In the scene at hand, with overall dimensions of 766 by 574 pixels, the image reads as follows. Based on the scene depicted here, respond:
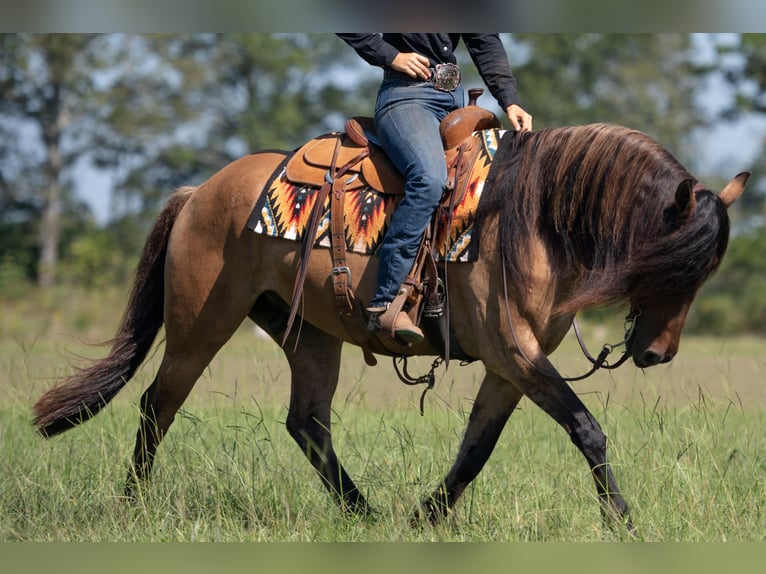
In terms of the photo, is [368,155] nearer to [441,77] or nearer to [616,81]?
[441,77]

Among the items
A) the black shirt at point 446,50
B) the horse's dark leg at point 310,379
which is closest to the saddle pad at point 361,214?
the black shirt at point 446,50

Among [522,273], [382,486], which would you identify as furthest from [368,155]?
[382,486]

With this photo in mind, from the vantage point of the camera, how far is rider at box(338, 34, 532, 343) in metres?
Result: 4.66

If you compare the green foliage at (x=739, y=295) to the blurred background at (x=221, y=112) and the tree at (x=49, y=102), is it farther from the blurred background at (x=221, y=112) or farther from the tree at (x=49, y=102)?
the tree at (x=49, y=102)

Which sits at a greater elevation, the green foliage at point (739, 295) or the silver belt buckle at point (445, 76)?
the silver belt buckle at point (445, 76)

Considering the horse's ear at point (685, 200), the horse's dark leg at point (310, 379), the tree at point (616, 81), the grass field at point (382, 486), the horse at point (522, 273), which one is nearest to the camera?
the horse's ear at point (685, 200)

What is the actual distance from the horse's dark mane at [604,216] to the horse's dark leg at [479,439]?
69 centimetres

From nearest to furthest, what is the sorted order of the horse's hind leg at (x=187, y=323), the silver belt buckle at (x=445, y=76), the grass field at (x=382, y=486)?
the grass field at (x=382, y=486) → the silver belt buckle at (x=445, y=76) → the horse's hind leg at (x=187, y=323)

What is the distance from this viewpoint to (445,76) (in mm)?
4977

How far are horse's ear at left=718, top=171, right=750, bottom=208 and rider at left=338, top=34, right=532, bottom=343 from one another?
1.03 m

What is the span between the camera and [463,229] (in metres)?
4.74

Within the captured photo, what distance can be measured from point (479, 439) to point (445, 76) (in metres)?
1.85

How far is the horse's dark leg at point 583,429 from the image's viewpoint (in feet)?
14.6

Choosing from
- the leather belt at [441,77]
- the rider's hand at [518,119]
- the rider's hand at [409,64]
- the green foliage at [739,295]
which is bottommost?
the green foliage at [739,295]
